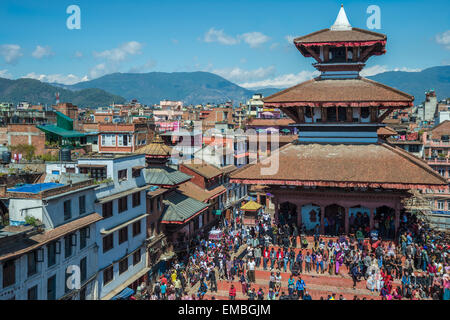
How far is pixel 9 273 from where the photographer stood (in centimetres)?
2467

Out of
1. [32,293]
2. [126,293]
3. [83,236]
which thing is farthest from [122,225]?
[32,293]

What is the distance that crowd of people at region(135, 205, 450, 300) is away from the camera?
1014 inches

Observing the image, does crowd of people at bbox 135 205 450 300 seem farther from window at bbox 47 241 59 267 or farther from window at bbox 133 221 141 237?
window at bbox 133 221 141 237

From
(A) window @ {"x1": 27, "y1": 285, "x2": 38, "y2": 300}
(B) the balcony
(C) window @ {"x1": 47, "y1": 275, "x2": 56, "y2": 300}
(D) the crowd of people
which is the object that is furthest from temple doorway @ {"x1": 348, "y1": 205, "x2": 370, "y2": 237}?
(B) the balcony

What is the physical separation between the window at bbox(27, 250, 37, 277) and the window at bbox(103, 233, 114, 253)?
8921mm

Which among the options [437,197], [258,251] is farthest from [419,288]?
[437,197]

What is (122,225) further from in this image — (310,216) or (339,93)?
(339,93)

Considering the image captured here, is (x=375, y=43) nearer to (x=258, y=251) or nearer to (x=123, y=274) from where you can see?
(x=258, y=251)

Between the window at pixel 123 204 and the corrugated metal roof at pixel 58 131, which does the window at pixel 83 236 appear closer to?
the window at pixel 123 204

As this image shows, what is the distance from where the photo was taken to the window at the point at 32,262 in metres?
26.5

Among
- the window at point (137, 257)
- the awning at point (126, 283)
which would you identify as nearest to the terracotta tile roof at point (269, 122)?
the window at point (137, 257)

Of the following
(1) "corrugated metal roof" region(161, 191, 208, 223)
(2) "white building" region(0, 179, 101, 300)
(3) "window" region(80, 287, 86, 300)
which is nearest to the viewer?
(2) "white building" region(0, 179, 101, 300)

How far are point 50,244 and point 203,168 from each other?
1456 inches

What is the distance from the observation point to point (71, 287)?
102 feet
